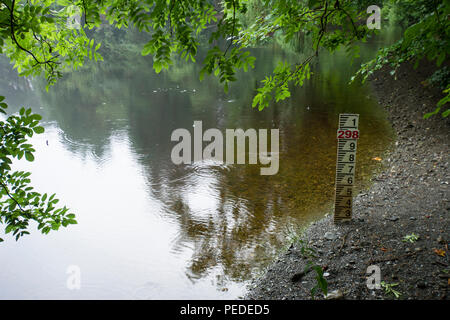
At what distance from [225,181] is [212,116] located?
217 inches

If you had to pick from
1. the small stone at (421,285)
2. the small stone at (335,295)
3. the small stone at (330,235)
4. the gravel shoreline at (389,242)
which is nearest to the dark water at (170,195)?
the gravel shoreline at (389,242)

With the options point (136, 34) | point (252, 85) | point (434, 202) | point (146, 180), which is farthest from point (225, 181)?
point (136, 34)

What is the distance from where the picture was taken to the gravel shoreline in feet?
11.1

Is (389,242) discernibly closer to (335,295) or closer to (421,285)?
(421,285)

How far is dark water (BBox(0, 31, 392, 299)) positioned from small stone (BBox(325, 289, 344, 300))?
4.70ft

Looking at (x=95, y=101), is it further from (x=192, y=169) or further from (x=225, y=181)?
(x=225, y=181)

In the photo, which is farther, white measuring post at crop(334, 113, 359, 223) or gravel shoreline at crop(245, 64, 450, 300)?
white measuring post at crop(334, 113, 359, 223)

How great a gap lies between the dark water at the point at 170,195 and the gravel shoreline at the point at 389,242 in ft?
1.90

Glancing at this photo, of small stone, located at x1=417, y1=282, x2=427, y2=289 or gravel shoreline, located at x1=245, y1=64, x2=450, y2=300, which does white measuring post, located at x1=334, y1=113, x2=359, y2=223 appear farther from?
small stone, located at x1=417, y1=282, x2=427, y2=289

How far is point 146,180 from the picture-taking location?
321 inches

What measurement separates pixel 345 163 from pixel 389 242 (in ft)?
3.78

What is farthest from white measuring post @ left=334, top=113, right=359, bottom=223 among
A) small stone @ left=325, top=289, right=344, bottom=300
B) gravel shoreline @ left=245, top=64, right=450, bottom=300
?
Result: small stone @ left=325, top=289, right=344, bottom=300

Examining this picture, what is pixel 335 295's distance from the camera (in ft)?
11.0

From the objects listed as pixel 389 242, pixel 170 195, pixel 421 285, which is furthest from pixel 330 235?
pixel 170 195
